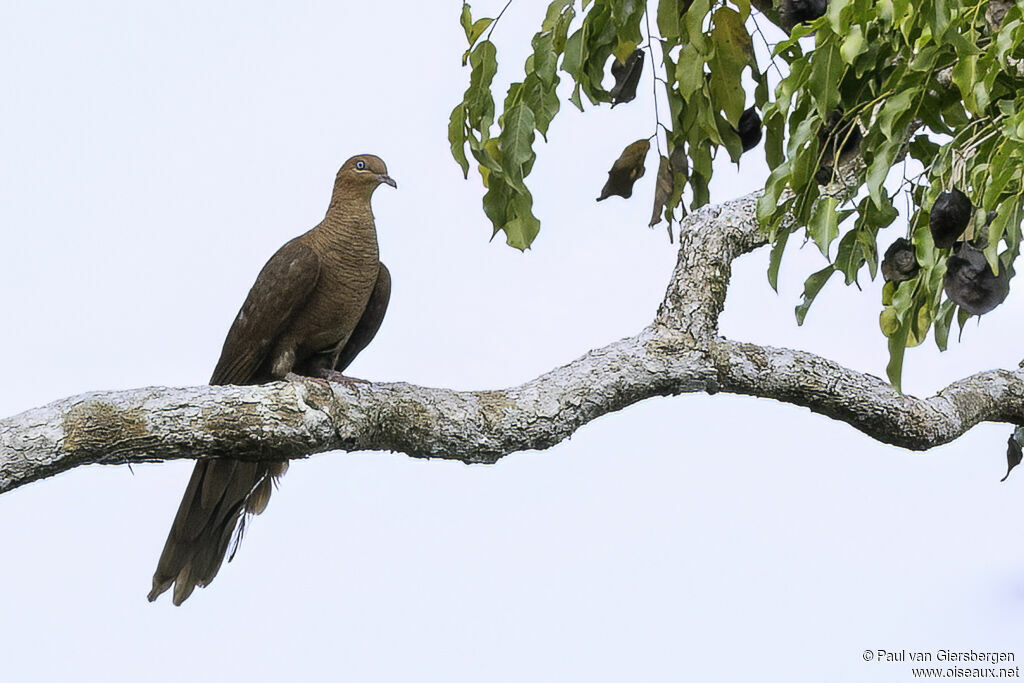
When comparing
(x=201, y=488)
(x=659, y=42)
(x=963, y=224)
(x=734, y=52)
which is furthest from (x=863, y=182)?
(x=201, y=488)

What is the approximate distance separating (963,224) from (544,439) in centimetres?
86

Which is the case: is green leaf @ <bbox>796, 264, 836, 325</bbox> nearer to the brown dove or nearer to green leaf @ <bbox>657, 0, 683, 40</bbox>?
green leaf @ <bbox>657, 0, 683, 40</bbox>

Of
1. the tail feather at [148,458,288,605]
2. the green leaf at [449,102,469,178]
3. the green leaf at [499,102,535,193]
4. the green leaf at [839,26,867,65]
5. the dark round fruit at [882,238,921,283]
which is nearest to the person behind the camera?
the green leaf at [839,26,867,65]

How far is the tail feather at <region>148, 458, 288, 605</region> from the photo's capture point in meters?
2.60

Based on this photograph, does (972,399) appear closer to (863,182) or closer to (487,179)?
(863,182)

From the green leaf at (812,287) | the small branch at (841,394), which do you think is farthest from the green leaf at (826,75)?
the small branch at (841,394)

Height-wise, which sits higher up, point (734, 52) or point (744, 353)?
point (734, 52)

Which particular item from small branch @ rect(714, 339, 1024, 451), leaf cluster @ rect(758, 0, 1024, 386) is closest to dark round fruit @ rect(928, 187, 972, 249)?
leaf cluster @ rect(758, 0, 1024, 386)

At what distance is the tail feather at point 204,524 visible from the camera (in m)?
2.60

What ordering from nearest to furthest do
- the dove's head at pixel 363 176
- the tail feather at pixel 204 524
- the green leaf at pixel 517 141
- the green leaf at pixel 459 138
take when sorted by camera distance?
the green leaf at pixel 517 141, the green leaf at pixel 459 138, the tail feather at pixel 204 524, the dove's head at pixel 363 176

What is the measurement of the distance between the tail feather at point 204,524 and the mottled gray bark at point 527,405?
2.10 ft

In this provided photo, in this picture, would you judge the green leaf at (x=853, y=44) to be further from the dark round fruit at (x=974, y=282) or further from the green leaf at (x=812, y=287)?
the green leaf at (x=812, y=287)

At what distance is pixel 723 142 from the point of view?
2.86 metres

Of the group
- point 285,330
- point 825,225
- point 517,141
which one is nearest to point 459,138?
point 517,141
